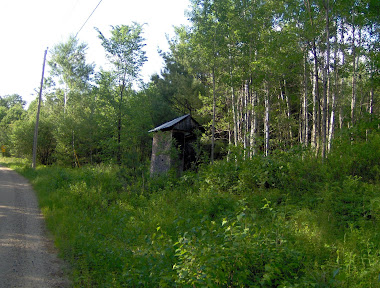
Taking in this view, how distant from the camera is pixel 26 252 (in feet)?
19.2

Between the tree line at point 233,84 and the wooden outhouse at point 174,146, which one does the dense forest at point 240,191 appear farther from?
the wooden outhouse at point 174,146

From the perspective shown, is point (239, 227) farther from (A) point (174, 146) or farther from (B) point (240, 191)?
(A) point (174, 146)

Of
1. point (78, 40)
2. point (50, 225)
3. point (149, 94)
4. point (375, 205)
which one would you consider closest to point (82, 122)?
point (149, 94)

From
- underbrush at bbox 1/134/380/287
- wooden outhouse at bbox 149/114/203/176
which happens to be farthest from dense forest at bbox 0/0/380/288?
wooden outhouse at bbox 149/114/203/176

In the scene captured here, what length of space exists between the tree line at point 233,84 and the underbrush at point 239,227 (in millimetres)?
1445

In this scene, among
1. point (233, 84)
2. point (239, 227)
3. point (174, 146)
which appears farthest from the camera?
point (174, 146)

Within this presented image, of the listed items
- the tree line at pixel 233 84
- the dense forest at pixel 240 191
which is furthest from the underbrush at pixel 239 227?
the tree line at pixel 233 84

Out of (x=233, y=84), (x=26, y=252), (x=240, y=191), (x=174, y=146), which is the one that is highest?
(x=233, y=84)

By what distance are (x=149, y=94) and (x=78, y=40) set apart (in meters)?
14.3

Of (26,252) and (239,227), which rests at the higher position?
(239,227)

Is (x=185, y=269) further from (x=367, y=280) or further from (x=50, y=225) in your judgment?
(x=50, y=225)

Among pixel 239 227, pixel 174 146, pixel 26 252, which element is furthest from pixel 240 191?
pixel 174 146

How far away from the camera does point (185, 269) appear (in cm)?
362

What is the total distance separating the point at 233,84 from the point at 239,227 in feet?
35.4
